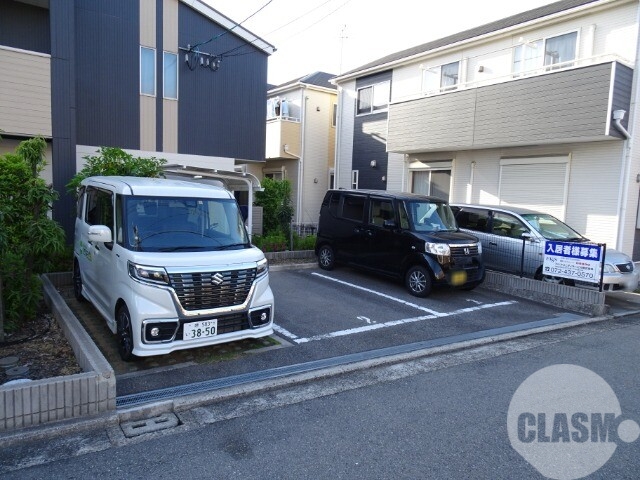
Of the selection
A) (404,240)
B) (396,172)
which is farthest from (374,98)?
(404,240)

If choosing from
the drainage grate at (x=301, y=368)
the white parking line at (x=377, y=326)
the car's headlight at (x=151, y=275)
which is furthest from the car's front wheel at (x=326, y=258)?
the car's headlight at (x=151, y=275)

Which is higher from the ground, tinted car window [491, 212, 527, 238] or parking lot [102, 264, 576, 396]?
tinted car window [491, 212, 527, 238]

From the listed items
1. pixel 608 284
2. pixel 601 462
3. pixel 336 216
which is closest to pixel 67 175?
pixel 336 216

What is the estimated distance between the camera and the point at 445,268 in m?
7.92

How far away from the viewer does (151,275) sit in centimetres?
445

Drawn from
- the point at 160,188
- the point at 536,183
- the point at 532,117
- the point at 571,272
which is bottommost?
the point at 571,272

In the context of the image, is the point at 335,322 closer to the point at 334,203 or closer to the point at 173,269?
the point at 173,269

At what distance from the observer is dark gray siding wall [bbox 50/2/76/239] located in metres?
9.03

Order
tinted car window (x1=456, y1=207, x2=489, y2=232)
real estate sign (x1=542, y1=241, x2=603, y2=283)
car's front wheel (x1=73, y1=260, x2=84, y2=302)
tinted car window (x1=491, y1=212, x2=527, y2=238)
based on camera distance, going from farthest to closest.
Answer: tinted car window (x1=456, y1=207, x2=489, y2=232) < tinted car window (x1=491, y1=212, x2=527, y2=238) < real estate sign (x1=542, y1=241, x2=603, y2=283) < car's front wheel (x1=73, y1=260, x2=84, y2=302)

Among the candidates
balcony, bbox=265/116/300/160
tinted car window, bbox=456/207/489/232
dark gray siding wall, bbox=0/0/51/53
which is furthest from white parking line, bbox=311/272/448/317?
balcony, bbox=265/116/300/160

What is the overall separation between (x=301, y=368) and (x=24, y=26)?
11.2 metres

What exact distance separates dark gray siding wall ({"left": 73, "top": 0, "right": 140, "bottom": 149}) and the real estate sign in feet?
33.5

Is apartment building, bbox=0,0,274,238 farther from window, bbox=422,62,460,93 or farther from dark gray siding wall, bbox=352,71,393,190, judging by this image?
window, bbox=422,62,460,93

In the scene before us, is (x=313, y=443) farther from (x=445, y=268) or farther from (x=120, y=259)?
(x=445, y=268)
